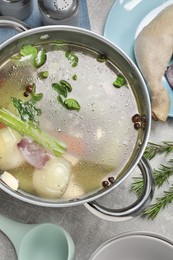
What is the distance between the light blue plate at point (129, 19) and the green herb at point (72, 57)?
0.16m

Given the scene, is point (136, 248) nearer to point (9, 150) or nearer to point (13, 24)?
point (9, 150)

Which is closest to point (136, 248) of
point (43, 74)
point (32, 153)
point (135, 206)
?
point (135, 206)

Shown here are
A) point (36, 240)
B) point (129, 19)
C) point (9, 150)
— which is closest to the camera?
point (9, 150)

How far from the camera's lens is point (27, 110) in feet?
5.49

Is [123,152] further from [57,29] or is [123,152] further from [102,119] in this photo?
[57,29]

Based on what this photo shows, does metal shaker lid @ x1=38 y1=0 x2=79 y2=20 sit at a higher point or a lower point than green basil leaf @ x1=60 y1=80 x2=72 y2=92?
higher

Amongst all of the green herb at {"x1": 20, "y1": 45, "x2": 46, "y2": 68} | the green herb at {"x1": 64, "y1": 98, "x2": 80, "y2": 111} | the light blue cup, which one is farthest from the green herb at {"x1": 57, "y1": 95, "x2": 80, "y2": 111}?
the light blue cup

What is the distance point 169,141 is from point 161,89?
0.15 m

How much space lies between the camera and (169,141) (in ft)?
6.00

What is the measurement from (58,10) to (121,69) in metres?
0.24

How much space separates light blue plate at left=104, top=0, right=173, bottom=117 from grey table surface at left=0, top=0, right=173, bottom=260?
24 centimetres

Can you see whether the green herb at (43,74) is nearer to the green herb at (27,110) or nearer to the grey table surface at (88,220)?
the green herb at (27,110)

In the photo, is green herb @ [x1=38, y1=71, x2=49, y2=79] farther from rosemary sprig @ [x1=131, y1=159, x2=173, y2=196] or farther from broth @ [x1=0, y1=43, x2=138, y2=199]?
rosemary sprig @ [x1=131, y1=159, x2=173, y2=196]

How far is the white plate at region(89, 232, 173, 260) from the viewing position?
1.67m
